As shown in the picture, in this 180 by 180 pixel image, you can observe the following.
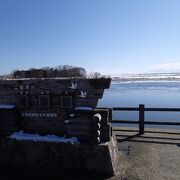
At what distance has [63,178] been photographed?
7.76m

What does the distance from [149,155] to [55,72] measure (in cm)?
390

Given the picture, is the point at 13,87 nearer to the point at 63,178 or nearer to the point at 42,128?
the point at 42,128

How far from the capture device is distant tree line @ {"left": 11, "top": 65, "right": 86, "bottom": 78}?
934 centimetres

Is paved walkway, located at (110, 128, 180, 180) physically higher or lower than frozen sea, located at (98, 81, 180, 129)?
higher

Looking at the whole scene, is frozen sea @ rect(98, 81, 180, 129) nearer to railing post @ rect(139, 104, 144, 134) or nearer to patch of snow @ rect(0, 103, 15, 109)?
railing post @ rect(139, 104, 144, 134)

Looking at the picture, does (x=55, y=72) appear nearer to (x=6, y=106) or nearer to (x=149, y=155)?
(x=6, y=106)

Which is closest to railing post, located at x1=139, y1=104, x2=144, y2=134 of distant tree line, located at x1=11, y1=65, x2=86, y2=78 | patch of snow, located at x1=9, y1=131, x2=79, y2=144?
distant tree line, located at x1=11, y1=65, x2=86, y2=78

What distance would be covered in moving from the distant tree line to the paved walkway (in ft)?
9.41

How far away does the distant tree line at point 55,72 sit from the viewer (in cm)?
934

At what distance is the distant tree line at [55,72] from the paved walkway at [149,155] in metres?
2.87

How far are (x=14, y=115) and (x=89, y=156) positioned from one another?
2.62 m

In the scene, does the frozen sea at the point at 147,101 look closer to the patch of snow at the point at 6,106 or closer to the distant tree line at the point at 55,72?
the distant tree line at the point at 55,72

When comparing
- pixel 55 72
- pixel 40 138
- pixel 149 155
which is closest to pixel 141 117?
pixel 149 155

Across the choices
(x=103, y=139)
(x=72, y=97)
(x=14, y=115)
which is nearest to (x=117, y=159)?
(x=103, y=139)
